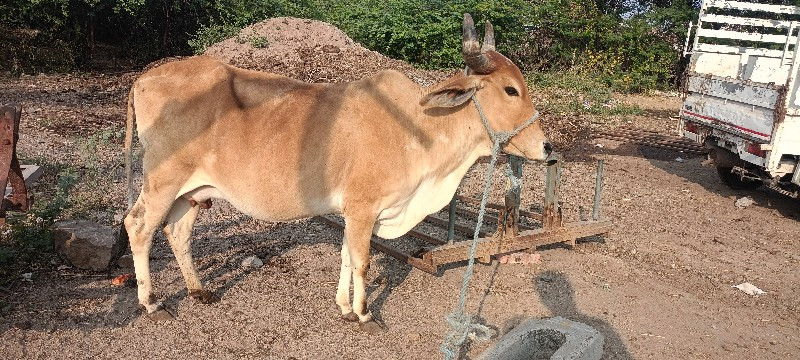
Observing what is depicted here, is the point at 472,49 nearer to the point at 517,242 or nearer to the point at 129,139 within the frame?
the point at 517,242

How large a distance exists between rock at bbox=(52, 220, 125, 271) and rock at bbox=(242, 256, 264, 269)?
1044mm

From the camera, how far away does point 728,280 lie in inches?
227

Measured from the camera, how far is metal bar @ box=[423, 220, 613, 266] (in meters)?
5.12

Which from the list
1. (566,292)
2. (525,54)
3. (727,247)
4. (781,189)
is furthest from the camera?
(525,54)

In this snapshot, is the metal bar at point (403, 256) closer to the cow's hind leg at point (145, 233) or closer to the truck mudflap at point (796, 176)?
the cow's hind leg at point (145, 233)

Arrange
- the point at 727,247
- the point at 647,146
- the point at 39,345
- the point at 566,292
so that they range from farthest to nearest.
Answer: the point at 647,146, the point at 727,247, the point at 566,292, the point at 39,345

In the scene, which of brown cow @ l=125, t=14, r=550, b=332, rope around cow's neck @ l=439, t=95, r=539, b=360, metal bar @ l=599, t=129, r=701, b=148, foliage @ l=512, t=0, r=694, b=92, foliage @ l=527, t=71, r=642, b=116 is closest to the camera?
rope around cow's neck @ l=439, t=95, r=539, b=360

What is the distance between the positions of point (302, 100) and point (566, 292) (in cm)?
270

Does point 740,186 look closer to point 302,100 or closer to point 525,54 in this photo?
point 302,100

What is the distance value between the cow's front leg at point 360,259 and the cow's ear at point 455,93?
35.5 inches

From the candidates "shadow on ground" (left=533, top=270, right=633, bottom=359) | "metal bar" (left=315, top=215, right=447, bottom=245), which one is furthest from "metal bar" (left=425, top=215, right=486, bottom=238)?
"shadow on ground" (left=533, top=270, right=633, bottom=359)

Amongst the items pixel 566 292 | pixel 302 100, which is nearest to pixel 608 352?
pixel 566 292

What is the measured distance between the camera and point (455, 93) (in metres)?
4.12

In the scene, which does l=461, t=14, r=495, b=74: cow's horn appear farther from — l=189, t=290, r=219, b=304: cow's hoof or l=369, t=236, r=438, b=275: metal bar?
l=189, t=290, r=219, b=304: cow's hoof
